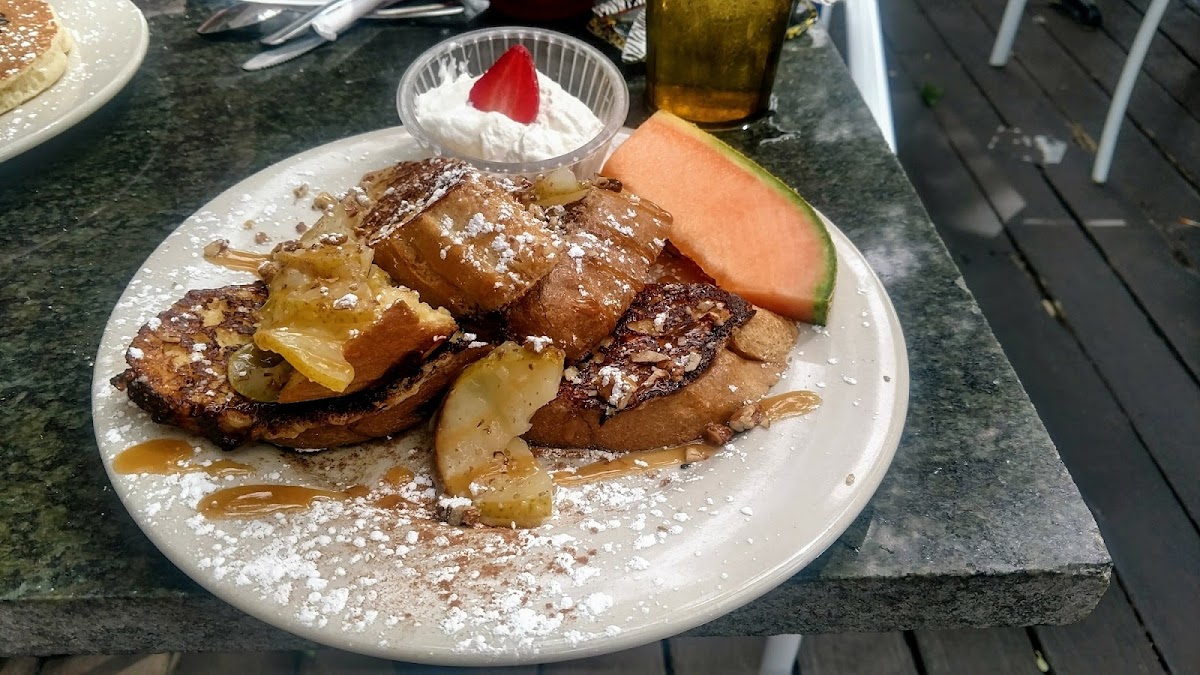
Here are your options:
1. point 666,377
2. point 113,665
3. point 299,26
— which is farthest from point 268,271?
point 113,665

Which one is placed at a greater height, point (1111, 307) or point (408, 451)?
point (408, 451)

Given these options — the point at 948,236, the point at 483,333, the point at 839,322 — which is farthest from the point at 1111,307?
the point at 483,333

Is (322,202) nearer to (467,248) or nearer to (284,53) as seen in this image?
(467,248)

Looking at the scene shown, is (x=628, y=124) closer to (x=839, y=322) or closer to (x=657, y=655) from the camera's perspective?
(x=839, y=322)

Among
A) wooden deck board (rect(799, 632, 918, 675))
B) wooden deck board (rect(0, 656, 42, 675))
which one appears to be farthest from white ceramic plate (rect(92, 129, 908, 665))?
wooden deck board (rect(0, 656, 42, 675))

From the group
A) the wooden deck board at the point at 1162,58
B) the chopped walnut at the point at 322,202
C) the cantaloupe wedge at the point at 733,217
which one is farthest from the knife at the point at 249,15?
the wooden deck board at the point at 1162,58

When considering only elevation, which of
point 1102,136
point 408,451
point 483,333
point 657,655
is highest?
point 483,333
